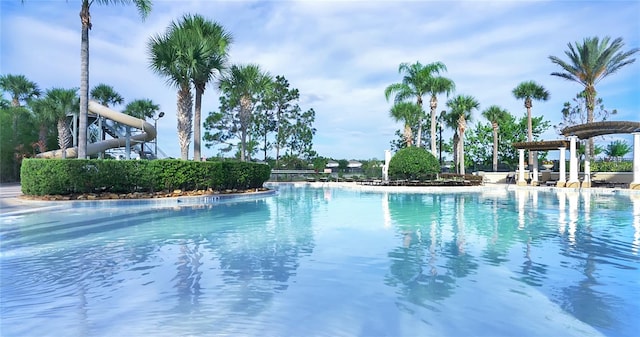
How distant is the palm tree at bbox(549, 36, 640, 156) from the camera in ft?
98.8

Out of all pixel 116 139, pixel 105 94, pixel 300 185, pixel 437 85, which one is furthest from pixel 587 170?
pixel 105 94

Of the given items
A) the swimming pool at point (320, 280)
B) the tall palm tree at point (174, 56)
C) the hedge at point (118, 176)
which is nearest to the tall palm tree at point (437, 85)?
the hedge at point (118, 176)

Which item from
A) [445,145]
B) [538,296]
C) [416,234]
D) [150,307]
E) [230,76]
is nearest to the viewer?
[150,307]

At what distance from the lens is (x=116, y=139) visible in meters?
33.7

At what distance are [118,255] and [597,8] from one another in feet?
66.5

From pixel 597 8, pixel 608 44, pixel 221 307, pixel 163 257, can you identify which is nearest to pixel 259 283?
pixel 221 307

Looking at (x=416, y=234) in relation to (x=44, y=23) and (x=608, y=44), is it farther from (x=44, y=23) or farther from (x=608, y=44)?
(x=608, y=44)

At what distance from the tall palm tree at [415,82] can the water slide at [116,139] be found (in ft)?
68.1

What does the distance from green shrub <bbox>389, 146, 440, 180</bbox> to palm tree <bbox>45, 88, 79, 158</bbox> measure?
28668 millimetres

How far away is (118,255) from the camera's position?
7.08 m

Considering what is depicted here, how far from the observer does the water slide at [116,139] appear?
3055 centimetres

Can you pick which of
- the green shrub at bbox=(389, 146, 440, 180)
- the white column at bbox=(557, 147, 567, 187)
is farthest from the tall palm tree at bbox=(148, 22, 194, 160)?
the white column at bbox=(557, 147, 567, 187)

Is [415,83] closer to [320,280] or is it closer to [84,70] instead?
[84,70]

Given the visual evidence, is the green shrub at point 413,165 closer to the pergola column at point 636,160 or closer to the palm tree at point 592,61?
the pergola column at point 636,160
